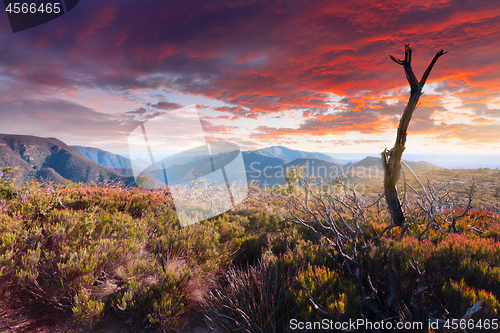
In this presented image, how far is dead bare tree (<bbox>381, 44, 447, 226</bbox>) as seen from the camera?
4676 mm

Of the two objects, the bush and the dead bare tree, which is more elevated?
the dead bare tree

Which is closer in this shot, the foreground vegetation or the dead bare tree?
the foreground vegetation

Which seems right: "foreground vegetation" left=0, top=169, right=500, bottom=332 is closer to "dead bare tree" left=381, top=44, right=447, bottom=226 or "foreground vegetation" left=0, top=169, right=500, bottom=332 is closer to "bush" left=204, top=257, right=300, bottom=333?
"bush" left=204, top=257, right=300, bottom=333

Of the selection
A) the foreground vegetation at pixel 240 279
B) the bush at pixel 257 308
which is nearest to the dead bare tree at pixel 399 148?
the foreground vegetation at pixel 240 279

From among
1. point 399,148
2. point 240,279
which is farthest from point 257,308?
point 399,148

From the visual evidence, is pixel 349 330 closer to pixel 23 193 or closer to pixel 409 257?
pixel 409 257

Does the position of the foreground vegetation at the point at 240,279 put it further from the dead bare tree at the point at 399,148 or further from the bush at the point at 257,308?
the dead bare tree at the point at 399,148

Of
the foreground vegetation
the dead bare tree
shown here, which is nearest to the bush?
the foreground vegetation

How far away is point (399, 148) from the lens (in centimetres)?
494

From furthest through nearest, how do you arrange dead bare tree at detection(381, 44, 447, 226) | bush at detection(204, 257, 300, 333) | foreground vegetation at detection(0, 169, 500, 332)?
dead bare tree at detection(381, 44, 447, 226) < bush at detection(204, 257, 300, 333) < foreground vegetation at detection(0, 169, 500, 332)

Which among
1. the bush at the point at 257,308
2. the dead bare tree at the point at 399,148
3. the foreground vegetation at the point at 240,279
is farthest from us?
the dead bare tree at the point at 399,148

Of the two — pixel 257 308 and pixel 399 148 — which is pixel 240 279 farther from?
pixel 399 148

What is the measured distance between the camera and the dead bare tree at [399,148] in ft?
15.3

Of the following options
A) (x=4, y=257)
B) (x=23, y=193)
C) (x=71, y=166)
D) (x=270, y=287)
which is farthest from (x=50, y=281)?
(x=71, y=166)
